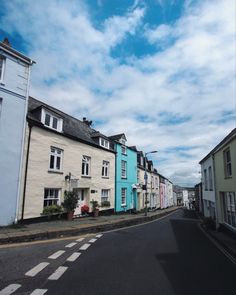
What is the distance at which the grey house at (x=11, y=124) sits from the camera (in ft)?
37.7

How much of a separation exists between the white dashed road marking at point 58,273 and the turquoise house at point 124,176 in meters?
17.5

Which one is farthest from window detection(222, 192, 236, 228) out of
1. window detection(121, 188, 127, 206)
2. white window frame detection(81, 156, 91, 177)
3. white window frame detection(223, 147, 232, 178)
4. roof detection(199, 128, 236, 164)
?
window detection(121, 188, 127, 206)

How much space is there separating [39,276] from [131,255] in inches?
130

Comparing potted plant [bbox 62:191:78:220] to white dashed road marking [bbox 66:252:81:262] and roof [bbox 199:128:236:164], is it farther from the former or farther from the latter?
roof [bbox 199:128:236:164]

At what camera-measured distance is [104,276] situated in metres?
5.43

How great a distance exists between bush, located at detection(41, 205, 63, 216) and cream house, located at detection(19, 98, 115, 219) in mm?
334

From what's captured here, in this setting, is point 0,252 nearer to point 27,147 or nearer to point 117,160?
point 27,147

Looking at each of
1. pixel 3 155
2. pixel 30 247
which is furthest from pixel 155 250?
pixel 3 155

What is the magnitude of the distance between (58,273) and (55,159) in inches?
413

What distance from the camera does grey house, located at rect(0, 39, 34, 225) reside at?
11477 millimetres

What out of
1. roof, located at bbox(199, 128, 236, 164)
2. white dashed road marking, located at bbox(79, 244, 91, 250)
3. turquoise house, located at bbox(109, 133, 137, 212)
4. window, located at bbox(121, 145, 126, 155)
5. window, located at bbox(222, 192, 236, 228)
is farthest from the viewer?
window, located at bbox(121, 145, 126, 155)

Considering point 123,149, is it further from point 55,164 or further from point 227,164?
point 227,164

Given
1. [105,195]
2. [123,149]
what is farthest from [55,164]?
[123,149]

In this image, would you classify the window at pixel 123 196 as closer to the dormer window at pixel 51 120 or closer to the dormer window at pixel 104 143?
the dormer window at pixel 104 143
